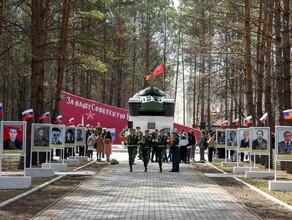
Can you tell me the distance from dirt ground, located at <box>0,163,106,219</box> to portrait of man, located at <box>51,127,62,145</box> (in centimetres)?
395

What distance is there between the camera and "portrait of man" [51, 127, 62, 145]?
2416 centimetres

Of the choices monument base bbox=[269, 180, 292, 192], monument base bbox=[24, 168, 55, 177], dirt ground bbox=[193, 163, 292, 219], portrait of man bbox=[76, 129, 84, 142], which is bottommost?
dirt ground bbox=[193, 163, 292, 219]

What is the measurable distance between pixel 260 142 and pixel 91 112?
32510mm

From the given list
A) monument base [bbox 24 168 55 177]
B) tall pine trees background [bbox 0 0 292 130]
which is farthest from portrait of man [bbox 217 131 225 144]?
monument base [bbox 24 168 55 177]

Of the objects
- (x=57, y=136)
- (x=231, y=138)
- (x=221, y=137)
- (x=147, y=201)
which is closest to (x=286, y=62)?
(x=231, y=138)

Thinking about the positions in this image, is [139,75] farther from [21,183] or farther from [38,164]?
[21,183]

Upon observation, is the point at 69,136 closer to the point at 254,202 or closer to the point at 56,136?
the point at 56,136

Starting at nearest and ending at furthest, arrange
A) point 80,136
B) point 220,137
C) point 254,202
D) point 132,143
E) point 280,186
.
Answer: point 254,202, point 280,186, point 132,143, point 80,136, point 220,137

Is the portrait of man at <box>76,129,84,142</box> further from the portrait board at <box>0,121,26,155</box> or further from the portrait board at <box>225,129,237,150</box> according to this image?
the portrait board at <box>0,121,26,155</box>

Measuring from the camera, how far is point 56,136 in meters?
24.3

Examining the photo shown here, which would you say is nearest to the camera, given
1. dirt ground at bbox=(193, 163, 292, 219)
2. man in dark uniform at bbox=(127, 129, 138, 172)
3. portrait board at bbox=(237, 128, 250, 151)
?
dirt ground at bbox=(193, 163, 292, 219)

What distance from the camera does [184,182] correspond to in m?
20.8

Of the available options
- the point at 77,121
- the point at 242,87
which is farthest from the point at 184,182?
the point at 77,121

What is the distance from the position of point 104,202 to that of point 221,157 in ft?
77.1
